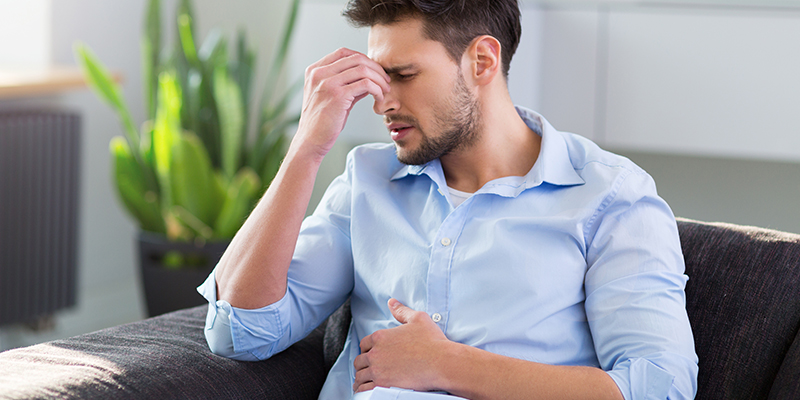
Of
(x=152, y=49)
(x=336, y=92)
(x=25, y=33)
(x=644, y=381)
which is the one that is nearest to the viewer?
(x=644, y=381)

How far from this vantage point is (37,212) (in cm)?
274

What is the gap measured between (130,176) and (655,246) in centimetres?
201

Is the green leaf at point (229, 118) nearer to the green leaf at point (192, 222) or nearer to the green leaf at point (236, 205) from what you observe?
the green leaf at point (236, 205)

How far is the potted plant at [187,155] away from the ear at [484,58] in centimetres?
130

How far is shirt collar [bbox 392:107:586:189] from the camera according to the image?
128 cm

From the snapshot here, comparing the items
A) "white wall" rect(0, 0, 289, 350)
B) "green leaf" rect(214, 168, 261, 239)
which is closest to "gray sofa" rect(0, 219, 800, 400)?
"green leaf" rect(214, 168, 261, 239)

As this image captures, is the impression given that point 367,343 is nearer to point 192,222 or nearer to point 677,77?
point 677,77

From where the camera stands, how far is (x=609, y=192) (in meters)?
1.23

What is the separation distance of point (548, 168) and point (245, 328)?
54 cm

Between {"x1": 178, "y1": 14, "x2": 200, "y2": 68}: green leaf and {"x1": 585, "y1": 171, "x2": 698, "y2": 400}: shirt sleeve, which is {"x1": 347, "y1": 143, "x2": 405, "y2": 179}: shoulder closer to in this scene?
{"x1": 585, "y1": 171, "x2": 698, "y2": 400}: shirt sleeve

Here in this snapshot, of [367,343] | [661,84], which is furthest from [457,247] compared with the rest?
[661,84]

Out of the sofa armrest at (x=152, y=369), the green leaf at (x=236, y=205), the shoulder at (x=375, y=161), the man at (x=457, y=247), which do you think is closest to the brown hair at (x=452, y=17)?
the man at (x=457, y=247)

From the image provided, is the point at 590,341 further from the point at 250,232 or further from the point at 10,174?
the point at 10,174

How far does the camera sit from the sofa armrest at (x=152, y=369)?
3.71 ft
